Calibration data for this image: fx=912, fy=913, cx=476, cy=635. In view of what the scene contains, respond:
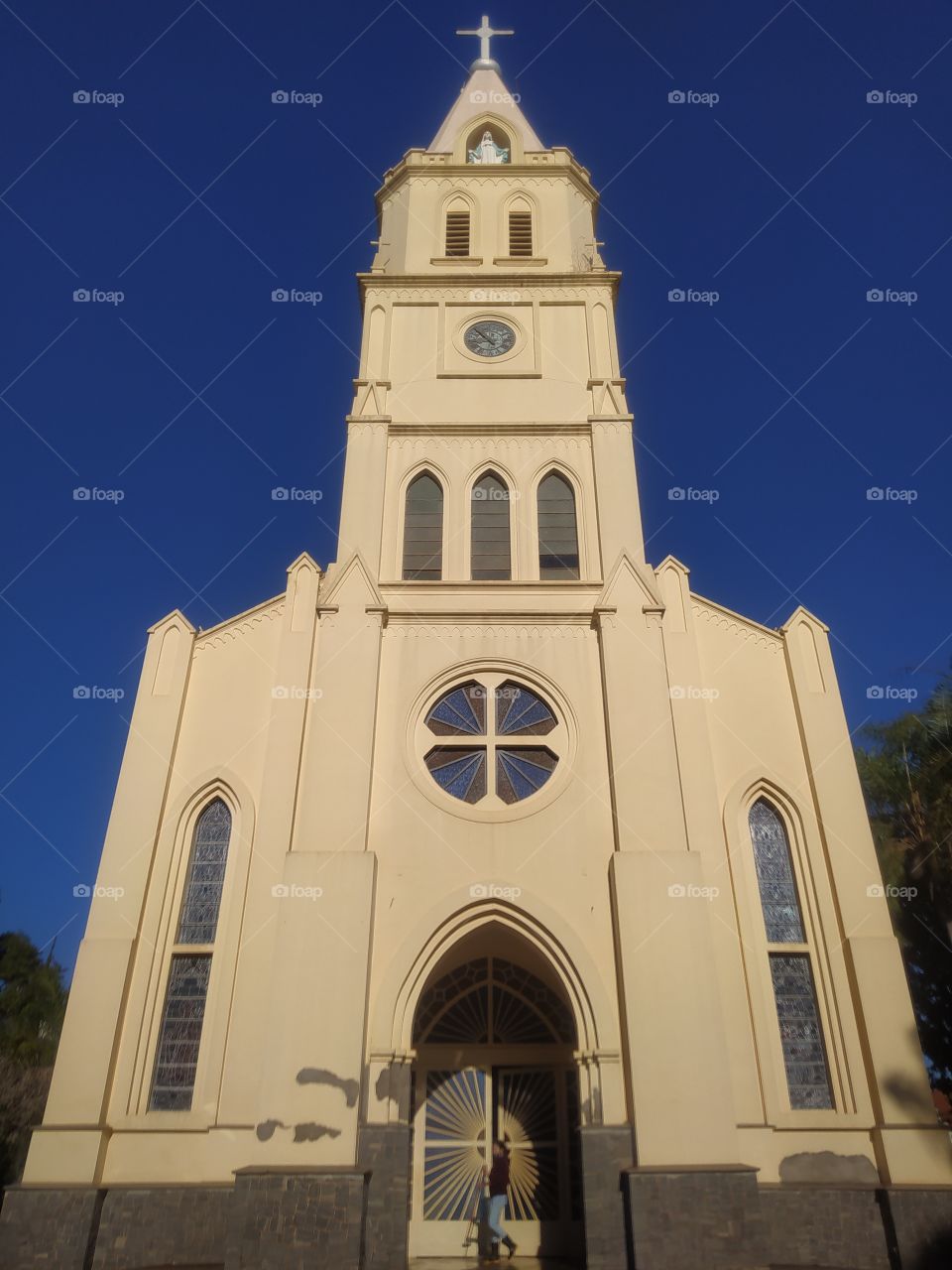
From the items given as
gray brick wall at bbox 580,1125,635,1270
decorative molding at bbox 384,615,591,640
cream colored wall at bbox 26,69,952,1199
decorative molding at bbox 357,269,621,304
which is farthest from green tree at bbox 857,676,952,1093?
decorative molding at bbox 357,269,621,304

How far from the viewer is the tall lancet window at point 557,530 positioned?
16.8 meters

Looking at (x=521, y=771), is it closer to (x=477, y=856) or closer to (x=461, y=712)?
(x=461, y=712)

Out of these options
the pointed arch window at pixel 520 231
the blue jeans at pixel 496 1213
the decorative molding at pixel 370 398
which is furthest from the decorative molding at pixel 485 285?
the blue jeans at pixel 496 1213

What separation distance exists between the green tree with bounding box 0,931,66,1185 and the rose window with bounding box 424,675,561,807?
48.1 ft

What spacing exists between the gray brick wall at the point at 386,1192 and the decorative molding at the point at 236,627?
8057 mm

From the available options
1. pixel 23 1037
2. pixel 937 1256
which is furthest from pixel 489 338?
pixel 23 1037

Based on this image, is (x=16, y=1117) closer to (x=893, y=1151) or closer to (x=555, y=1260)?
(x=555, y=1260)

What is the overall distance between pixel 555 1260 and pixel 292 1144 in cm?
438

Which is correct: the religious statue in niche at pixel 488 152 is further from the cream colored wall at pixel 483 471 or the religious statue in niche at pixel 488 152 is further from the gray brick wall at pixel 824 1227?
the gray brick wall at pixel 824 1227

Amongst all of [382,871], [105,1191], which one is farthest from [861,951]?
[105,1191]

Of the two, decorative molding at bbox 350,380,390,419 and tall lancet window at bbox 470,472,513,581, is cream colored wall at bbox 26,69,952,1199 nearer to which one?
tall lancet window at bbox 470,472,513,581

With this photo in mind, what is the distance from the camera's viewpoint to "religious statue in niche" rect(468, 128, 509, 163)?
25.5 meters

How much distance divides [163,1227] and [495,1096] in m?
4.87

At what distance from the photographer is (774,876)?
13.8 meters
